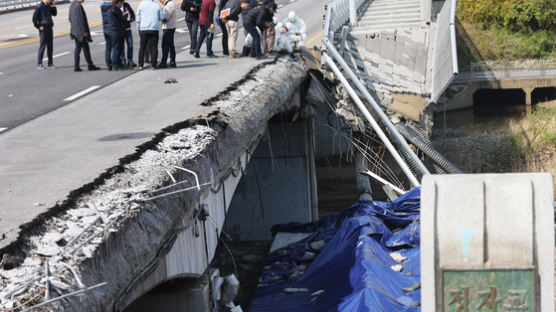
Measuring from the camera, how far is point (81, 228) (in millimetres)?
6102

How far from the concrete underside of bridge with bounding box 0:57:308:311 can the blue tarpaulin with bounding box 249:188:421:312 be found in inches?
101

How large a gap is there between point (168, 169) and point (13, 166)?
1.99 meters

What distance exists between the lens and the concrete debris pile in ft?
16.5

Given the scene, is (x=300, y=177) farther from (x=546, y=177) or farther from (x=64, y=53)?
(x=546, y=177)

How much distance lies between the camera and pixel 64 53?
80.5 ft

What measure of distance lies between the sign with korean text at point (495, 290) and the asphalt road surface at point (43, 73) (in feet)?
27.7

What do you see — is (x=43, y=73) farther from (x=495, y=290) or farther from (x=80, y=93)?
(x=495, y=290)

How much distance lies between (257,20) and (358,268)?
8261mm

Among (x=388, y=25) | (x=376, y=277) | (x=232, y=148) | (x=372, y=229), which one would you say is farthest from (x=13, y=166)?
(x=388, y=25)

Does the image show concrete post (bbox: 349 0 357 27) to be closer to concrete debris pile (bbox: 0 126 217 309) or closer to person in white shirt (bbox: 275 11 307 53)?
person in white shirt (bbox: 275 11 307 53)

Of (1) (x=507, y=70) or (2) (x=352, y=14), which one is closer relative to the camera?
(2) (x=352, y=14)

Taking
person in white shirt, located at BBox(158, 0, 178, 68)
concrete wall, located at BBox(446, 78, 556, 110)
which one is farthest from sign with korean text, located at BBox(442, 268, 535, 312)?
concrete wall, located at BBox(446, 78, 556, 110)

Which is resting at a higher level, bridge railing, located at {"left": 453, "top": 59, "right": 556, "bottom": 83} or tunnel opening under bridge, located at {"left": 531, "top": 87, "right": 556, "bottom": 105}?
bridge railing, located at {"left": 453, "top": 59, "right": 556, "bottom": 83}

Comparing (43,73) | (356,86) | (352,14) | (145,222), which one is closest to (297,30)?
(356,86)
